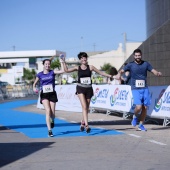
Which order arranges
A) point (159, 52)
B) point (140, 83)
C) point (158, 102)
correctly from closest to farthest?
point (140, 83)
point (158, 102)
point (159, 52)

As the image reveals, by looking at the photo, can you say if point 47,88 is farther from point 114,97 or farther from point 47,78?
point 114,97

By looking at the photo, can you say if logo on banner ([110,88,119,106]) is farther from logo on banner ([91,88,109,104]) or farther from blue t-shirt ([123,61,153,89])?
blue t-shirt ([123,61,153,89])

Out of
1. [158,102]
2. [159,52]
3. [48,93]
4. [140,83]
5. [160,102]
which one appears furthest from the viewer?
[159,52]

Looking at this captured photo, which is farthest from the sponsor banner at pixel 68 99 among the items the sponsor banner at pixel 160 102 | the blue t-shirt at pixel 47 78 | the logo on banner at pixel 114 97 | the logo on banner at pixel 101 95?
the blue t-shirt at pixel 47 78

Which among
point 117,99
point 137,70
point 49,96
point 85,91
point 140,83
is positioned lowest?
point 117,99

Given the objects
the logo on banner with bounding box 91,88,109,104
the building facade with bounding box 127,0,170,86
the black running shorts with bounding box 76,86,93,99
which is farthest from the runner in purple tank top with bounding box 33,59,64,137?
the building facade with bounding box 127,0,170,86

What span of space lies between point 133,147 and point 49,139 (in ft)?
7.09

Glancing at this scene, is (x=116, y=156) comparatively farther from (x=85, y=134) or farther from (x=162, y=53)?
(x=162, y=53)

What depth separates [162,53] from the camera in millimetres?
21672

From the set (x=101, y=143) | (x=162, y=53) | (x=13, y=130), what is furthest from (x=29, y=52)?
(x=101, y=143)

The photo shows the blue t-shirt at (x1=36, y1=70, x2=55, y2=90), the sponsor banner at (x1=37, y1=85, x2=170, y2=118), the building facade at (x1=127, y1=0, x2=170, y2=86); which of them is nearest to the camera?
the blue t-shirt at (x1=36, y1=70, x2=55, y2=90)

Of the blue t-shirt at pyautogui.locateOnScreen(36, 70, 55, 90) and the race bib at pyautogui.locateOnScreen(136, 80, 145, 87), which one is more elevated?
the blue t-shirt at pyautogui.locateOnScreen(36, 70, 55, 90)

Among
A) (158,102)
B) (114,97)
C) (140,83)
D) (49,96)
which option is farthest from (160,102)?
(114,97)

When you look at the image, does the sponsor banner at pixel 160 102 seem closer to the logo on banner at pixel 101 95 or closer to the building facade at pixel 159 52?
the logo on banner at pixel 101 95
